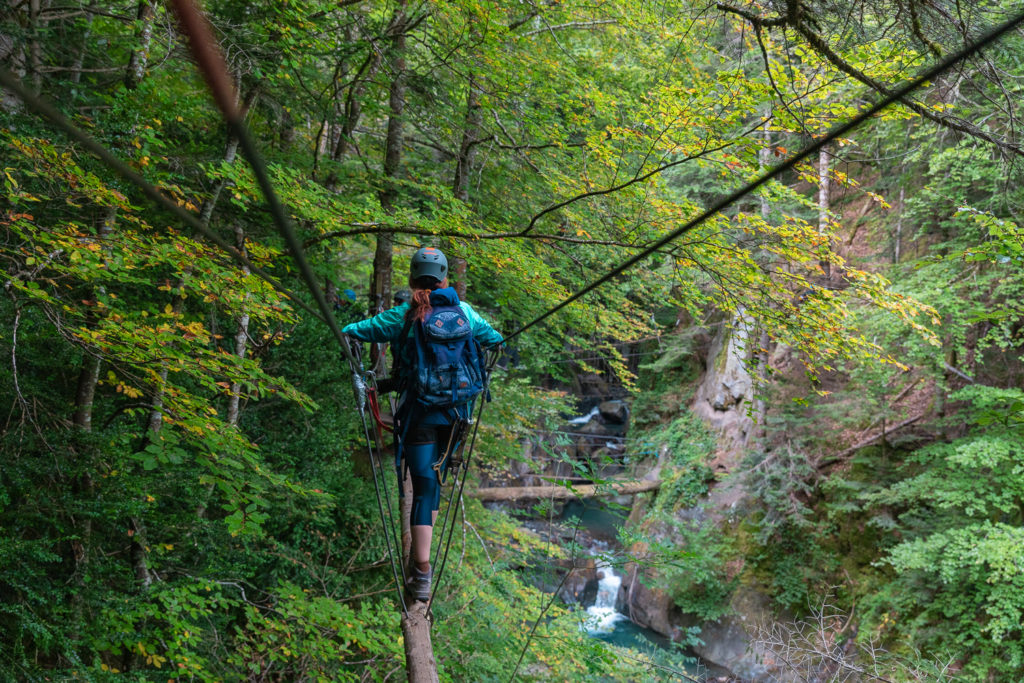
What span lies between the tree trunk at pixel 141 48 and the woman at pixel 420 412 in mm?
2720

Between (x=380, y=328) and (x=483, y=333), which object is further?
(x=483, y=333)

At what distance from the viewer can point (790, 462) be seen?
32.8ft

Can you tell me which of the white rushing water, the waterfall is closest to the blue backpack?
the waterfall

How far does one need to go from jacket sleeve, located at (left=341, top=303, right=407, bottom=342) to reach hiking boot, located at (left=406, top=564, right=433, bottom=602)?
1.20m

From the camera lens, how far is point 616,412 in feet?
67.4

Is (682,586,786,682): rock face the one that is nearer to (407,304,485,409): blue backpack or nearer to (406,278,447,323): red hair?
(407,304,485,409): blue backpack

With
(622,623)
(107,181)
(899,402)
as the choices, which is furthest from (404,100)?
(622,623)

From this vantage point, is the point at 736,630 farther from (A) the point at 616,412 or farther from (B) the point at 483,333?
(A) the point at 616,412

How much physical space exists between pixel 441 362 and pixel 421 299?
0.33 metres

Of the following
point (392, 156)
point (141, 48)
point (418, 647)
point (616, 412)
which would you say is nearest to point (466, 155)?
point (392, 156)

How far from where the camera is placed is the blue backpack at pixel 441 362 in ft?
8.73

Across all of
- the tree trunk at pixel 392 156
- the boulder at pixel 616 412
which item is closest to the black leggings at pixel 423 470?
the tree trunk at pixel 392 156

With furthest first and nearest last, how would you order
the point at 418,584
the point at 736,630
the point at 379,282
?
the point at 736,630, the point at 379,282, the point at 418,584

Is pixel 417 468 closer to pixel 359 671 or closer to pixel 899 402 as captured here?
pixel 359 671
